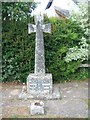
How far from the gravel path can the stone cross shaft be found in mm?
801

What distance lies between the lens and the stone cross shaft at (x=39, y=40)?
7.35 metres

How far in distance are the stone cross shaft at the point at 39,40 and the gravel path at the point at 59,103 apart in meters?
0.80

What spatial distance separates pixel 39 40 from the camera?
7359mm

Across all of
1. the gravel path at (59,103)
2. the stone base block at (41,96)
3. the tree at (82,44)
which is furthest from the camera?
the tree at (82,44)

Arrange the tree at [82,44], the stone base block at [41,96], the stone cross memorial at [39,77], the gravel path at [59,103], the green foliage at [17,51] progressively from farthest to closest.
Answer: the green foliage at [17,51] < the tree at [82,44] < the stone cross memorial at [39,77] < the stone base block at [41,96] < the gravel path at [59,103]

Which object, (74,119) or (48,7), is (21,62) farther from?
(48,7)

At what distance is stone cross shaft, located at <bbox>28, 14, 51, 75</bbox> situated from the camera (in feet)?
24.1

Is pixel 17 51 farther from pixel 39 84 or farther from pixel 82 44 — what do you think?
pixel 82 44

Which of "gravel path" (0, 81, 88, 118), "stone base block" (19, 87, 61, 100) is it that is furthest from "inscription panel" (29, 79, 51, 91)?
"gravel path" (0, 81, 88, 118)

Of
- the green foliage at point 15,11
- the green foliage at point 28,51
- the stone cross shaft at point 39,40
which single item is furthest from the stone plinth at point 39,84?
the green foliage at point 15,11

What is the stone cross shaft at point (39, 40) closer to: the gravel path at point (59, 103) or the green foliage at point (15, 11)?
the gravel path at point (59, 103)

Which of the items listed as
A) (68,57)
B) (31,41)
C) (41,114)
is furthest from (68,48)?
(41,114)

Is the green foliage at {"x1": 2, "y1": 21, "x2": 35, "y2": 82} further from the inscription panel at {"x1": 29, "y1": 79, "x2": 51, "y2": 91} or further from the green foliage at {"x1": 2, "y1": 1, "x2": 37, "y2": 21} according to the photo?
the inscription panel at {"x1": 29, "y1": 79, "x2": 51, "y2": 91}

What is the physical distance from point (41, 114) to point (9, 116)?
2.02 feet
